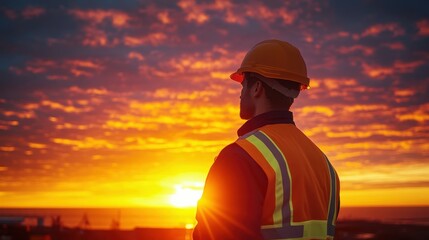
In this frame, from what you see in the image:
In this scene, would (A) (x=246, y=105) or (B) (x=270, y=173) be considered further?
(A) (x=246, y=105)

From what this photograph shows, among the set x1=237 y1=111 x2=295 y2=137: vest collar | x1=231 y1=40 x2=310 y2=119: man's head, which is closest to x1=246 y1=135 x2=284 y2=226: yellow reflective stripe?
x1=237 y1=111 x2=295 y2=137: vest collar

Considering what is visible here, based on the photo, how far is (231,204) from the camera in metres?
3.75

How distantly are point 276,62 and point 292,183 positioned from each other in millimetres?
920

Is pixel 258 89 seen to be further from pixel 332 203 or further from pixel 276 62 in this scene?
pixel 332 203

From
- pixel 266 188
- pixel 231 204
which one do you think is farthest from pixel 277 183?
pixel 231 204

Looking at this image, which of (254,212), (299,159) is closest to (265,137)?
(299,159)

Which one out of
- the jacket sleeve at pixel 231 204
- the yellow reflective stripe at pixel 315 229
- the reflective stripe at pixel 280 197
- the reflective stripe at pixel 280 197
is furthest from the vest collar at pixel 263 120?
the yellow reflective stripe at pixel 315 229

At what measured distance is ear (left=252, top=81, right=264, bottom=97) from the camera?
433 cm

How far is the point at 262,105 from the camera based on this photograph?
4.31 m

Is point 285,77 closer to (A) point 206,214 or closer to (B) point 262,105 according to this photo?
(B) point 262,105

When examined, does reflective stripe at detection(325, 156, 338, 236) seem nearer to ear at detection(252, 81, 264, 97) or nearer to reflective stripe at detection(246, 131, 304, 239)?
reflective stripe at detection(246, 131, 304, 239)

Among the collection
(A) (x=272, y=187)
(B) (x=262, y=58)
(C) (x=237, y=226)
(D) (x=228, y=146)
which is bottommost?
(C) (x=237, y=226)

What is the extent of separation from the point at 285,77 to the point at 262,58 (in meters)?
0.21

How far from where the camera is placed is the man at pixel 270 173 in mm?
3768
